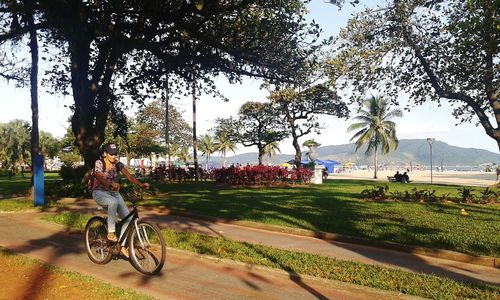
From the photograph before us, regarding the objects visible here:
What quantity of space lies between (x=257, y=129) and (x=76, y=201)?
103ft

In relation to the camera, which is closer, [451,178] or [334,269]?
[334,269]

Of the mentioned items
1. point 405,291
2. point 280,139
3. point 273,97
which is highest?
point 273,97

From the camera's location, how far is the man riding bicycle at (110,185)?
20.6 ft

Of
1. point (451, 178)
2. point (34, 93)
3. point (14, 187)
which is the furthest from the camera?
point (451, 178)

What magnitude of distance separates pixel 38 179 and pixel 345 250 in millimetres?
10217

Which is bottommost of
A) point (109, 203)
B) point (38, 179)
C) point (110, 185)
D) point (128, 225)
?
point (128, 225)

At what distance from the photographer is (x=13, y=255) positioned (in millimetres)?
6688

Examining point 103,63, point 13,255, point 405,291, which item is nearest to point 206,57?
point 103,63

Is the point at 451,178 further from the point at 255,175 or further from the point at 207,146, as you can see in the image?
the point at 207,146

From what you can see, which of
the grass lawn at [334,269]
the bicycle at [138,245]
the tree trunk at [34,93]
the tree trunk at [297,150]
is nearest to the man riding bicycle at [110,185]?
the bicycle at [138,245]

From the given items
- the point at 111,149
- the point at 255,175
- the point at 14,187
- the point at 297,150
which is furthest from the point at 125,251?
the point at 297,150

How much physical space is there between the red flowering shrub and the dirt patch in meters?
20.6

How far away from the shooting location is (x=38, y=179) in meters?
13.5

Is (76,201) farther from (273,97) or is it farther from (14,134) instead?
(14,134)
